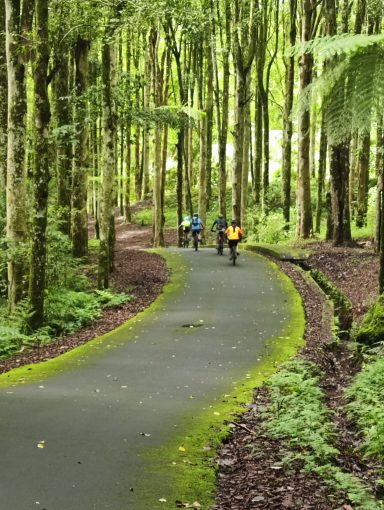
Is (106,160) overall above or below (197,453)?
above

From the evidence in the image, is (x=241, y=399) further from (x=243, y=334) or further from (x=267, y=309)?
(x=267, y=309)

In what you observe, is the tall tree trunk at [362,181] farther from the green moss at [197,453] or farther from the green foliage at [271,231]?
the green moss at [197,453]

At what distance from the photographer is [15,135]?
13336 millimetres

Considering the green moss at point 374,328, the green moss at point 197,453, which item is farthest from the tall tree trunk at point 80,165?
the green moss at point 197,453

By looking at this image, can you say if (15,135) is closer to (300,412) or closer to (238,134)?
(300,412)

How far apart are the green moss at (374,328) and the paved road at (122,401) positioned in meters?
1.78

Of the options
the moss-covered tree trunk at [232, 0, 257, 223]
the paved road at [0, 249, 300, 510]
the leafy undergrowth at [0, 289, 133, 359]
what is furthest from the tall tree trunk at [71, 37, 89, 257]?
the moss-covered tree trunk at [232, 0, 257, 223]

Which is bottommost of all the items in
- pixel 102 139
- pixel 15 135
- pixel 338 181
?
pixel 338 181

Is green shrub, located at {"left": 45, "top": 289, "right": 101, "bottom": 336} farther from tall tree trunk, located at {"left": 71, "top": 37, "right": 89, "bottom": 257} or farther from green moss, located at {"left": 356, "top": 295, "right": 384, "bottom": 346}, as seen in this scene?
green moss, located at {"left": 356, "top": 295, "right": 384, "bottom": 346}

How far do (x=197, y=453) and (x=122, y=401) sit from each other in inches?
76.7

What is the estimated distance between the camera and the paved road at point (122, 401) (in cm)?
529

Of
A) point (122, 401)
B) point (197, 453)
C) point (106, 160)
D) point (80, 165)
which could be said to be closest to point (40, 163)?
point (106, 160)

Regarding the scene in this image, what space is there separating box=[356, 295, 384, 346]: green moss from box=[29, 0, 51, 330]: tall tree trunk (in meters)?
6.46

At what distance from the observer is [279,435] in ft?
22.1
